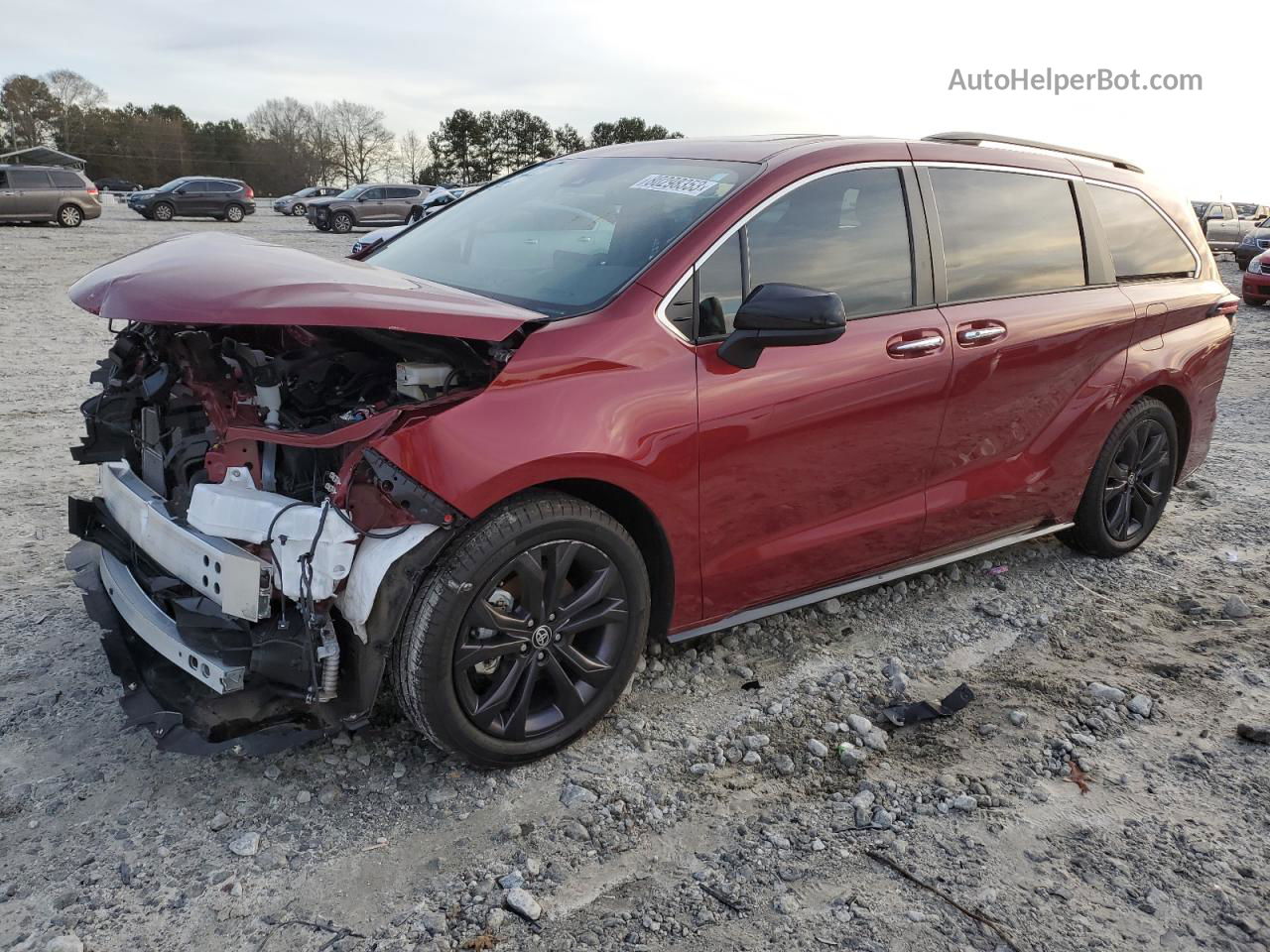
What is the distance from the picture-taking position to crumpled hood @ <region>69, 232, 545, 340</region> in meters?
2.49

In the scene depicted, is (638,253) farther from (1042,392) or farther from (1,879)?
(1,879)

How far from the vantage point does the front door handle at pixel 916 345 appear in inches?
140

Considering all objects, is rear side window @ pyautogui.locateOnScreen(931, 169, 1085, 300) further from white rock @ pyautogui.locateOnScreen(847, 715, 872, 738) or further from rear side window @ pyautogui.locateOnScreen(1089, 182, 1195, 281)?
white rock @ pyautogui.locateOnScreen(847, 715, 872, 738)

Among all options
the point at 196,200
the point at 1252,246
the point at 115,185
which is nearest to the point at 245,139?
the point at 115,185

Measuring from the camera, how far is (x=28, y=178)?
85.3 feet

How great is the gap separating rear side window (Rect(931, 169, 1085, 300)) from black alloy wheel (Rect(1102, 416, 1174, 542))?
93 cm

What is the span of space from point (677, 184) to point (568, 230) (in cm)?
42

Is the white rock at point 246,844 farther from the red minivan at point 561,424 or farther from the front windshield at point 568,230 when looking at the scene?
the front windshield at point 568,230

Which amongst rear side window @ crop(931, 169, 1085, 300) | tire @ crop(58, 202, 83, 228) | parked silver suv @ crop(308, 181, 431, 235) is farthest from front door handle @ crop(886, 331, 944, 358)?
parked silver suv @ crop(308, 181, 431, 235)

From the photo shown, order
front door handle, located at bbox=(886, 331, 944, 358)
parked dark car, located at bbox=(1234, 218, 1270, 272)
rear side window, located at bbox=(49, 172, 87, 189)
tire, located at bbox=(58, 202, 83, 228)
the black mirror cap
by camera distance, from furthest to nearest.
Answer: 1. tire, located at bbox=(58, 202, 83, 228)
2. rear side window, located at bbox=(49, 172, 87, 189)
3. parked dark car, located at bbox=(1234, 218, 1270, 272)
4. front door handle, located at bbox=(886, 331, 944, 358)
5. the black mirror cap

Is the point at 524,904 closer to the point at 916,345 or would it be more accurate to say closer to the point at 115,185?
the point at 916,345

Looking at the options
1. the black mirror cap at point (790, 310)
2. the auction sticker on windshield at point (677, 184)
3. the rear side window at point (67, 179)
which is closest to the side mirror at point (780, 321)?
the black mirror cap at point (790, 310)

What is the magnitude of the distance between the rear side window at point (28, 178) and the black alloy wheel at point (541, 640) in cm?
2871

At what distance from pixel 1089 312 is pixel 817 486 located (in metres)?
1.73
